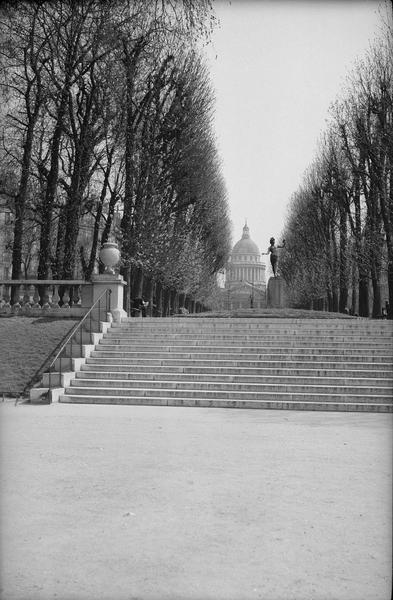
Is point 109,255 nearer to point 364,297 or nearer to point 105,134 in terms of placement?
point 105,134

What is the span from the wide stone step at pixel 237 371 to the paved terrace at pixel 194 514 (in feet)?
16.6

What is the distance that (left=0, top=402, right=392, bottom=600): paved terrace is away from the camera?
12.4 ft

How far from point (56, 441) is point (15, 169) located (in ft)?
66.8

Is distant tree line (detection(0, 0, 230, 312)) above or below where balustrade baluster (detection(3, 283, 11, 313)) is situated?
above

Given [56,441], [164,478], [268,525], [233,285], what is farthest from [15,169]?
[233,285]

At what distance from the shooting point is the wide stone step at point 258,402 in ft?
42.2

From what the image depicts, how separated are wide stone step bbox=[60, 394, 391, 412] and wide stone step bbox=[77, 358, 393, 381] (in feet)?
4.55

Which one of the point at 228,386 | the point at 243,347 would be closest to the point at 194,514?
the point at 228,386

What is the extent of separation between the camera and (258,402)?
517 inches

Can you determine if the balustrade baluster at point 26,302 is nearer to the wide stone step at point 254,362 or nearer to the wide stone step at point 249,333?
the wide stone step at point 249,333

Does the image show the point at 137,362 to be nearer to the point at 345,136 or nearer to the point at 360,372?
the point at 360,372

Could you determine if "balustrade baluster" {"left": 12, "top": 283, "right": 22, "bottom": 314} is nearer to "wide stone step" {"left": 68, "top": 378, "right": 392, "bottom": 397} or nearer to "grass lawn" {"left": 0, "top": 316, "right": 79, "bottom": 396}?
"grass lawn" {"left": 0, "top": 316, "right": 79, "bottom": 396}

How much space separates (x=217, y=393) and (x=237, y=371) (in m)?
1.52

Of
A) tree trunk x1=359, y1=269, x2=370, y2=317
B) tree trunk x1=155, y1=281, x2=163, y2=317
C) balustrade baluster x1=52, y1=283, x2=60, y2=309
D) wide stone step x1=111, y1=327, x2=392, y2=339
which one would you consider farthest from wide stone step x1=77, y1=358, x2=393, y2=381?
tree trunk x1=155, y1=281, x2=163, y2=317
